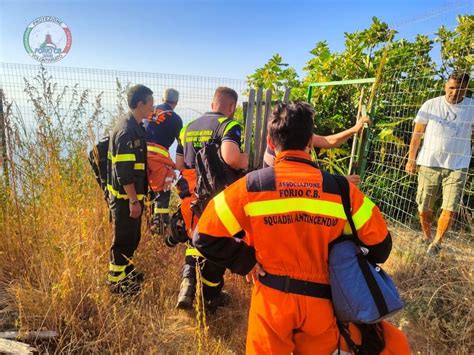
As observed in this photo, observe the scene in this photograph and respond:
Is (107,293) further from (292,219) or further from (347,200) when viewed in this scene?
(347,200)

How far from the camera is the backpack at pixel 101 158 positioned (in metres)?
3.57

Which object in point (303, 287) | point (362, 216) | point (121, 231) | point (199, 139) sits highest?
point (199, 139)

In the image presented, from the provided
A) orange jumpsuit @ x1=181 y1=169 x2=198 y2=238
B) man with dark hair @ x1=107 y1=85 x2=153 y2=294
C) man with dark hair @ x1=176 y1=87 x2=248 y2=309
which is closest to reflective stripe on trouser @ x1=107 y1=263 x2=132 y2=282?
man with dark hair @ x1=107 y1=85 x2=153 y2=294

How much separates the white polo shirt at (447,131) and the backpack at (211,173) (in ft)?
7.86

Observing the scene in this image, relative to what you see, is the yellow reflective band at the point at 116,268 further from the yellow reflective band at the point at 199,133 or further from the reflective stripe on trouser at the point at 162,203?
the reflective stripe on trouser at the point at 162,203

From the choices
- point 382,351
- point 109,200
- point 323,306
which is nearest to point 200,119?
point 109,200

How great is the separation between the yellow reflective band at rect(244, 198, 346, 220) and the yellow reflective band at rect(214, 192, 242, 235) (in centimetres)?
13

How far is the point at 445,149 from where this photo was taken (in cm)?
382

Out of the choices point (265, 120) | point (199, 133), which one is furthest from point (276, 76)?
point (199, 133)

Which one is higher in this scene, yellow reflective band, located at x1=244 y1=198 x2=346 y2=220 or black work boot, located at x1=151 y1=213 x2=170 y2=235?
yellow reflective band, located at x1=244 y1=198 x2=346 y2=220

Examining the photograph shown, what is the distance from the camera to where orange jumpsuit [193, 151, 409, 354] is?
1.64m

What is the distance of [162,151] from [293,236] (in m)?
3.37

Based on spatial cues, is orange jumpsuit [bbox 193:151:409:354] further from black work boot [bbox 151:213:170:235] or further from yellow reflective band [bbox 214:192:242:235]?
black work boot [bbox 151:213:170:235]

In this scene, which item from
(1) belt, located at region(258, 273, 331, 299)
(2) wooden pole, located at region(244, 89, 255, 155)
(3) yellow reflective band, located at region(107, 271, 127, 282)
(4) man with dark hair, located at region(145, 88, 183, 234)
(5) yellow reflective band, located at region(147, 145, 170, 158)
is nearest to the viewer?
(1) belt, located at region(258, 273, 331, 299)
